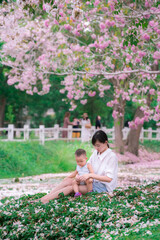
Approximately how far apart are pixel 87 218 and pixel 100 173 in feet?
3.88

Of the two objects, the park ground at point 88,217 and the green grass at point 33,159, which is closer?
the park ground at point 88,217

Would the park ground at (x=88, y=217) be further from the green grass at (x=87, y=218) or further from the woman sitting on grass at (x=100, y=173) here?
the woman sitting on grass at (x=100, y=173)

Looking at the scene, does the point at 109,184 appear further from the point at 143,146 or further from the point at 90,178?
the point at 143,146

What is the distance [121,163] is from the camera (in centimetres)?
1909

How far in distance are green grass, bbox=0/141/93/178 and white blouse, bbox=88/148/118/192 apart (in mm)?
7307

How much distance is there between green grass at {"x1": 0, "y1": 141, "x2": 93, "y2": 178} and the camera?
14.8 metres

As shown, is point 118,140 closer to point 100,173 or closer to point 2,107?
point 2,107

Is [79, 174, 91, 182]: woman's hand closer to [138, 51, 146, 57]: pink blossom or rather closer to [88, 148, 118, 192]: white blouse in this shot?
[88, 148, 118, 192]: white blouse

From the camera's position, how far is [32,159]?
16203mm

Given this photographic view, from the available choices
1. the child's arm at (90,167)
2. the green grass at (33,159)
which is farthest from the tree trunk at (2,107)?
the child's arm at (90,167)

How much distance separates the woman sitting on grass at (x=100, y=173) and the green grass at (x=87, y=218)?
5.7 inches

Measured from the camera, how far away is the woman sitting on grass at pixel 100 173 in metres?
6.99

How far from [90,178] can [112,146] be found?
47.2 ft

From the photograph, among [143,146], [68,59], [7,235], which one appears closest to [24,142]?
[68,59]
